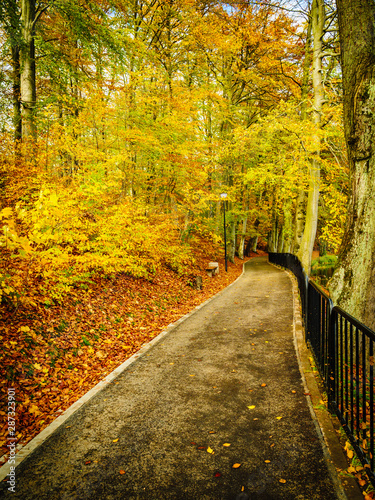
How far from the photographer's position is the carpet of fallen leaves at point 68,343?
3.78 meters

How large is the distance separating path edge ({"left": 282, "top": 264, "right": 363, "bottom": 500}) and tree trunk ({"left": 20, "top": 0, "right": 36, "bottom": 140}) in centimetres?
960

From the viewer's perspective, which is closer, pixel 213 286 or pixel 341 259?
pixel 341 259

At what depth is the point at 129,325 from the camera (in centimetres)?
702

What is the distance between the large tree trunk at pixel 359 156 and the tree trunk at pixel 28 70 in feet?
28.2

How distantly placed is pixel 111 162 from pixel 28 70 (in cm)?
432

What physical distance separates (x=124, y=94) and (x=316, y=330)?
393 inches

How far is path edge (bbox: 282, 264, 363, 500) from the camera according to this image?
235cm

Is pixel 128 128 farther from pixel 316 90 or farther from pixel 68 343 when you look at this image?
pixel 68 343

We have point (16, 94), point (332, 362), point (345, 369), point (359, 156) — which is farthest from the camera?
point (16, 94)

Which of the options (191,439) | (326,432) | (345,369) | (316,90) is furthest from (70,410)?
(316,90)

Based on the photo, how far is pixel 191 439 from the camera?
3.07 m

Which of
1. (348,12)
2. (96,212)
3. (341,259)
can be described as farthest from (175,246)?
(348,12)

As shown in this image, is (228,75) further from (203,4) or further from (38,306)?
(38,306)

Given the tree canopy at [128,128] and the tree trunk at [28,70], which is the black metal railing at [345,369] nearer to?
the tree canopy at [128,128]
